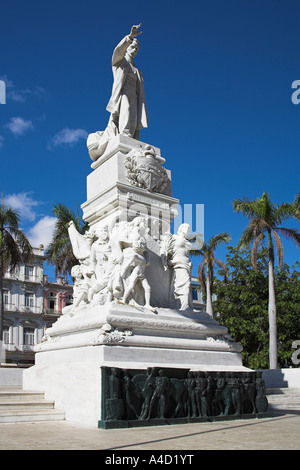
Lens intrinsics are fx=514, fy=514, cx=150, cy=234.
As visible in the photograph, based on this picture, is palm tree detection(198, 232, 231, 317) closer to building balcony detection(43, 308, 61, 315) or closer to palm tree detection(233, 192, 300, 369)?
palm tree detection(233, 192, 300, 369)

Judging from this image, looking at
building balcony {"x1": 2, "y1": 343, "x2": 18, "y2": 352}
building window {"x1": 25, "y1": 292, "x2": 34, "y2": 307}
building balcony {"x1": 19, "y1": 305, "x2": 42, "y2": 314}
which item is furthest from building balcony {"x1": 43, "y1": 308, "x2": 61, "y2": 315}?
building balcony {"x1": 2, "y1": 343, "x2": 18, "y2": 352}

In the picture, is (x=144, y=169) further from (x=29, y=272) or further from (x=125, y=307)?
(x=29, y=272)

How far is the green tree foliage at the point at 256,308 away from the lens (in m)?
28.1

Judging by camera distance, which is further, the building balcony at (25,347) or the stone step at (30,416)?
the building balcony at (25,347)

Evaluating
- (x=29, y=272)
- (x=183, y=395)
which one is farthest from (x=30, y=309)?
(x=183, y=395)

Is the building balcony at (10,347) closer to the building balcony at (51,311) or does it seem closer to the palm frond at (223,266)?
the building balcony at (51,311)

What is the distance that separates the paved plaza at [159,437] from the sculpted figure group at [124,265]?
116 inches

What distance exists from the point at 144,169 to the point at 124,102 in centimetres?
254

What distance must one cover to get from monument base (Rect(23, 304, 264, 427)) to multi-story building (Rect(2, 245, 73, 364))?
36155 millimetres

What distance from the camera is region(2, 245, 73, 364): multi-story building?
46.6 meters

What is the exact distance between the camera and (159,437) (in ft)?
22.8

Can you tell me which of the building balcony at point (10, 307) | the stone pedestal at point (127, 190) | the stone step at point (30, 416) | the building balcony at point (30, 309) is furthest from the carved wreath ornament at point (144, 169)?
the building balcony at point (30, 309)
